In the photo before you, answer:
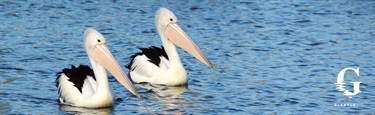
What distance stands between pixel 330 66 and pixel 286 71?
756mm

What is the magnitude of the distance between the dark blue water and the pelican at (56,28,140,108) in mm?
140

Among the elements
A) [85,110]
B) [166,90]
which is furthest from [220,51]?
[85,110]

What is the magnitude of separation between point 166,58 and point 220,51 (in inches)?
75.4

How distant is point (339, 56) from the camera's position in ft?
49.2

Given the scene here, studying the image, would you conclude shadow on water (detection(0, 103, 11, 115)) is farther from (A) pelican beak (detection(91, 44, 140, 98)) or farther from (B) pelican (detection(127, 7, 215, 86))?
(B) pelican (detection(127, 7, 215, 86))

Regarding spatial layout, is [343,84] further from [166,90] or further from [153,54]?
[153,54]

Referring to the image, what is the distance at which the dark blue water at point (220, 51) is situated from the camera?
39.2 ft

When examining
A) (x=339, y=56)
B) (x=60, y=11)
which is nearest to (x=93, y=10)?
(x=60, y=11)

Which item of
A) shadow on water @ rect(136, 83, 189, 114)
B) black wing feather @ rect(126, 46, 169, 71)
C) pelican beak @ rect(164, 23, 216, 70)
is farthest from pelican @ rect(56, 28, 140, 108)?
pelican beak @ rect(164, 23, 216, 70)

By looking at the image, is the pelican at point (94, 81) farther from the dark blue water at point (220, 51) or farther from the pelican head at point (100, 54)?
the dark blue water at point (220, 51)

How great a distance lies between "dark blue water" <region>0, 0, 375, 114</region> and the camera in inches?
470

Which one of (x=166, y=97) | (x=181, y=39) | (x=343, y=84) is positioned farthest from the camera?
(x=181, y=39)

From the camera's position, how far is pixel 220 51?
15508mm

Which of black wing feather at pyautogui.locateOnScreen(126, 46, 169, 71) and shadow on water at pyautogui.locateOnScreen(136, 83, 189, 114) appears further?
black wing feather at pyautogui.locateOnScreen(126, 46, 169, 71)
